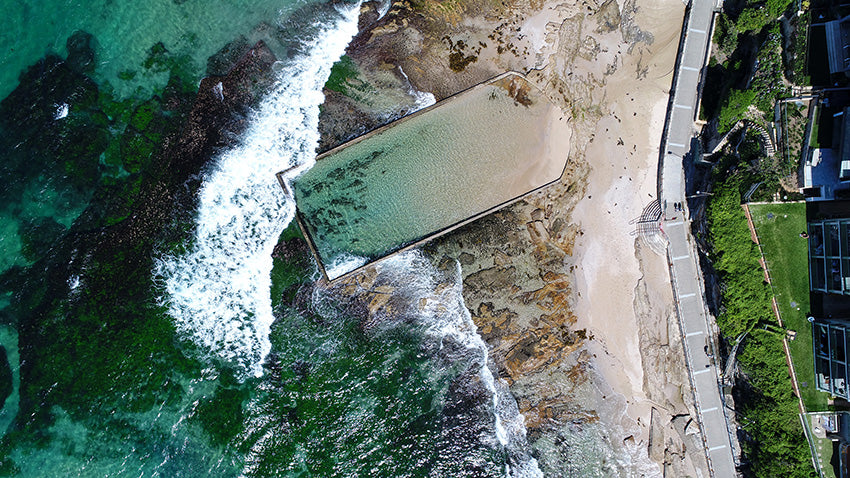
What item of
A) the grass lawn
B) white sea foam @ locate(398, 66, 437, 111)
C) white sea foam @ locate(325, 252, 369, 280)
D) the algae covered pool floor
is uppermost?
white sea foam @ locate(398, 66, 437, 111)

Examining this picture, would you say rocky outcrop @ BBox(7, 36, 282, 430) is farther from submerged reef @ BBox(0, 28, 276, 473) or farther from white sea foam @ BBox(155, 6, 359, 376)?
white sea foam @ BBox(155, 6, 359, 376)

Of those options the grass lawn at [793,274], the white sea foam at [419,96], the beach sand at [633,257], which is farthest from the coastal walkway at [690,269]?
the white sea foam at [419,96]

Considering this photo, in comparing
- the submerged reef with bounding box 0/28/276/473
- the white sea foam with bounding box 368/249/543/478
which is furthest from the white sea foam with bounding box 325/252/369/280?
the submerged reef with bounding box 0/28/276/473

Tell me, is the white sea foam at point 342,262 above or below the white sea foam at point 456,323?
above

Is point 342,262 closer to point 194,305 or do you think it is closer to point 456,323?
point 456,323

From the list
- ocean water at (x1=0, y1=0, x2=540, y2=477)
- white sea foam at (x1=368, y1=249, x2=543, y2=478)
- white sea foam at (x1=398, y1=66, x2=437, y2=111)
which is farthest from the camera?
white sea foam at (x1=368, y1=249, x2=543, y2=478)

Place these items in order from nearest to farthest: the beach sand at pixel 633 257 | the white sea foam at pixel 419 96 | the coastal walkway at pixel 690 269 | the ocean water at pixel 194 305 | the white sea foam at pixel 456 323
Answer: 1. the coastal walkway at pixel 690 269
2. the beach sand at pixel 633 257
3. the ocean water at pixel 194 305
4. the white sea foam at pixel 419 96
5. the white sea foam at pixel 456 323

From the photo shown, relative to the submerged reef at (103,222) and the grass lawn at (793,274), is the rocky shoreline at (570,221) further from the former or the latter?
the submerged reef at (103,222)
